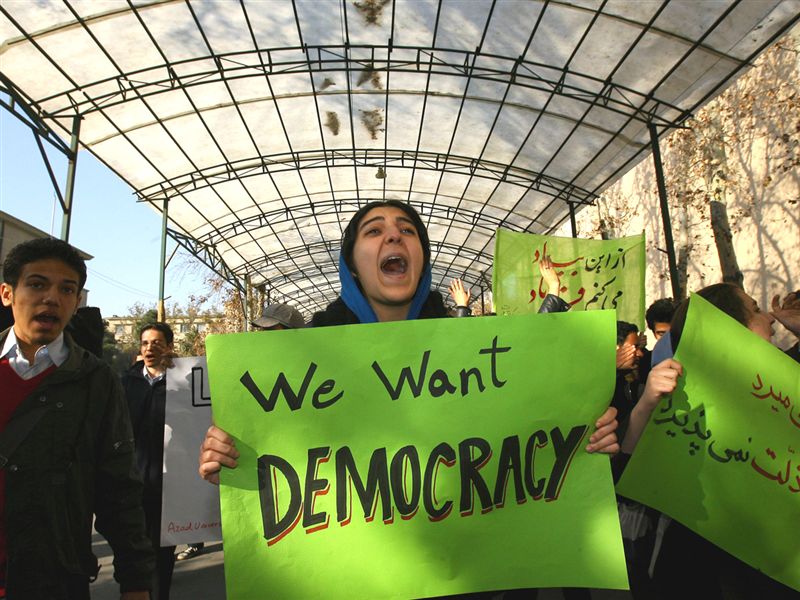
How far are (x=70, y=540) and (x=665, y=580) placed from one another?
84.0 inches

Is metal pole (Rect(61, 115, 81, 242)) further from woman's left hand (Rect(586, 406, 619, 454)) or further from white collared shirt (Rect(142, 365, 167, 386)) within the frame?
woman's left hand (Rect(586, 406, 619, 454))

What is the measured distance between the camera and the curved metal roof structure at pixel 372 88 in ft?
33.6

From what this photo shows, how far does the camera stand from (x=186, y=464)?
4070mm

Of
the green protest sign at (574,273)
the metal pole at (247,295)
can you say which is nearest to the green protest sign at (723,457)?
the green protest sign at (574,273)

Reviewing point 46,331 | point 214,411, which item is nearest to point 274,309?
point 46,331

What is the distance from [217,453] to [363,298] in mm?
686

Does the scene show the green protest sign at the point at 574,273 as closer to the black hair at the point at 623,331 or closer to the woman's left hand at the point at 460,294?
the black hair at the point at 623,331

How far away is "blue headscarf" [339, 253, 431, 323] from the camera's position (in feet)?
6.68

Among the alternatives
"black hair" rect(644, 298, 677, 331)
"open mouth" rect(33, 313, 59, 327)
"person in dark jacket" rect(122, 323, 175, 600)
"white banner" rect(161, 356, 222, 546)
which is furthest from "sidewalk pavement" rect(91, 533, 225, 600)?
"black hair" rect(644, 298, 677, 331)

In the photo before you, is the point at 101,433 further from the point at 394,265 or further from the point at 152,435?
the point at 152,435

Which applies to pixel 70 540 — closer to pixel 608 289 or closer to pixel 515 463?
pixel 515 463

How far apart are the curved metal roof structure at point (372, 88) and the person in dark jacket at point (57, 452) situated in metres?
9.60

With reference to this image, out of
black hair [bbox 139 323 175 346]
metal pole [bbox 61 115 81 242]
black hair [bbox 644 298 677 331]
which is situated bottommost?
black hair [bbox 644 298 677 331]

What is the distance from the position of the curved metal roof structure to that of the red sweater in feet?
32.2
